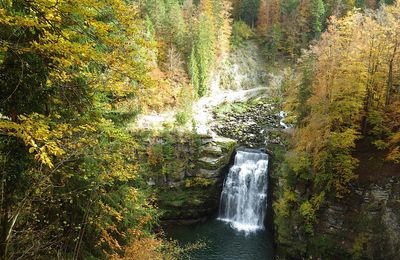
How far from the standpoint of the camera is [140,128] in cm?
3022

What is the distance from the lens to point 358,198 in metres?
20.7

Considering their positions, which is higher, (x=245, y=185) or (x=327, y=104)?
(x=327, y=104)

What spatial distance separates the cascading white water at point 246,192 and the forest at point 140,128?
131 cm

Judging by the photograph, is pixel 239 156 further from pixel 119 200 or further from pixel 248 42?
pixel 248 42

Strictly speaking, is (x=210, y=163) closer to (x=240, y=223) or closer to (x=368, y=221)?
(x=240, y=223)

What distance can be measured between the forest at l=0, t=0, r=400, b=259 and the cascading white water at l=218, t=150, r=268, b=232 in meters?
1.31

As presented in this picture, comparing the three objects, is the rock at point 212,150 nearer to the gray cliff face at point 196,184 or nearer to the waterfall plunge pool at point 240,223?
the gray cliff face at point 196,184

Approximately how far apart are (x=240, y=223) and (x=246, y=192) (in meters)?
3.06

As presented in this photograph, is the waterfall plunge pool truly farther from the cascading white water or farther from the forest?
the forest

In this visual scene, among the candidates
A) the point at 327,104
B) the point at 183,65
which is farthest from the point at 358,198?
the point at 183,65

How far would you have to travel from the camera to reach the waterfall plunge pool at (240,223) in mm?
24531

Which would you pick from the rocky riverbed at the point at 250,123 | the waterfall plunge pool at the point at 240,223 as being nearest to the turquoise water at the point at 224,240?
the waterfall plunge pool at the point at 240,223

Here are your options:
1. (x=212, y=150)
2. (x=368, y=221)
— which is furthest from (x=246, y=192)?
(x=368, y=221)

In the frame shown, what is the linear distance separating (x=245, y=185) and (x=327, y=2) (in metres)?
47.7
